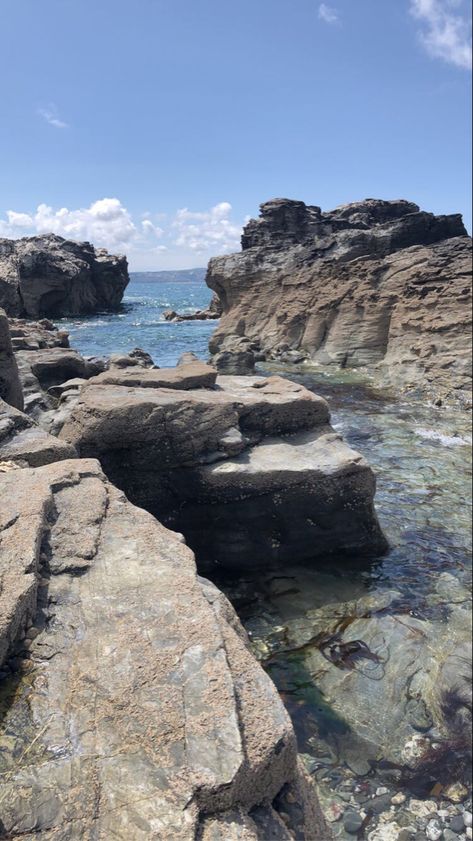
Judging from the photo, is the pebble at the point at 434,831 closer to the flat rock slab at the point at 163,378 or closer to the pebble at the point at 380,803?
the pebble at the point at 380,803

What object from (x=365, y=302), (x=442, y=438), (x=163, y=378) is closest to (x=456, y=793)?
(x=163, y=378)

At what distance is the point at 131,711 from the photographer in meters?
3.20

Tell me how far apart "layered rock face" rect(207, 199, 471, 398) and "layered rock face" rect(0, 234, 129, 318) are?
21166 millimetres

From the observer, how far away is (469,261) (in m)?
24.3

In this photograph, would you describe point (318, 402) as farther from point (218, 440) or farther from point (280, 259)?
point (280, 259)

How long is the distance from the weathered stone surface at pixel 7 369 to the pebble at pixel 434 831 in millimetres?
8438

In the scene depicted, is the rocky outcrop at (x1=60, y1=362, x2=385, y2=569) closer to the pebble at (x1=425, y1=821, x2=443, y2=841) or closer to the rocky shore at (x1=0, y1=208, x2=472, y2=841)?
the rocky shore at (x1=0, y1=208, x2=472, y2=841)

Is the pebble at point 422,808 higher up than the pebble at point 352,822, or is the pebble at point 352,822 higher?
A: the pebble at point 352,822

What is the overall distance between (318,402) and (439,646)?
422 cm

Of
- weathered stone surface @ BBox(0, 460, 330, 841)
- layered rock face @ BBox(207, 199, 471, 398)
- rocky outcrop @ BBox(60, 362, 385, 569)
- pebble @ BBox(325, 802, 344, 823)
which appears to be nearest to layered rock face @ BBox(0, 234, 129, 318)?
layered rock face @ BBox(207, 199, 471, 398)

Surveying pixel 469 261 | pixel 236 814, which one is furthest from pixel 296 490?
pixel 469 261

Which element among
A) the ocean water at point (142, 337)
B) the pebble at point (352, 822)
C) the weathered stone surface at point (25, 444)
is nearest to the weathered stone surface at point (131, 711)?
the pebble at point (352, 822)

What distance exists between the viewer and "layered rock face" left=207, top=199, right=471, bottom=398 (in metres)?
23.4

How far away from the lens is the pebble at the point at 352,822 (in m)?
4.80
